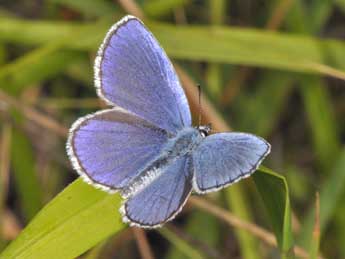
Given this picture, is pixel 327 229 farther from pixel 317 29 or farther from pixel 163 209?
pixel 163 209

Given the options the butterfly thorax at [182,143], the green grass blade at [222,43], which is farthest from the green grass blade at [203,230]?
the butterfly thorax at [182,143]

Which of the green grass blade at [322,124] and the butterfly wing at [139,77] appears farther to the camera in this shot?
the green grass blade at [322,124]

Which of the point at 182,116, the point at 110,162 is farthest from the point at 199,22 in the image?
the point at 110,162

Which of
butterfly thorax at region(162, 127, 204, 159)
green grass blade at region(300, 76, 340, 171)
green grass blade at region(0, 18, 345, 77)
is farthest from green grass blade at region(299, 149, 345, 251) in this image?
butterfly thorax at region(162, 127, 204, 159)

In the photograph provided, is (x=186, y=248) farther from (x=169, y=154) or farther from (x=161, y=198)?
(x=161, y=198)

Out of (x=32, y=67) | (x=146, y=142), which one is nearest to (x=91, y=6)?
(x=32, y=67)

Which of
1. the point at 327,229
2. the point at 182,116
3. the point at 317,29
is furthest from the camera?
the point at 317,29

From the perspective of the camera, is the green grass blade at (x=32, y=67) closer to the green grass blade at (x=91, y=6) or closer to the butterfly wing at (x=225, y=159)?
the green grass blade at (x=91, y=6)

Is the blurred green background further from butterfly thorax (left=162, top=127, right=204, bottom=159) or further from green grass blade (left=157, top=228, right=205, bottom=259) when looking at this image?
butterfly thorax (left=162, top=127, right=204, bottom=159)
